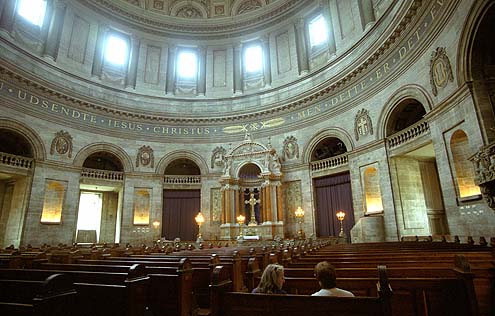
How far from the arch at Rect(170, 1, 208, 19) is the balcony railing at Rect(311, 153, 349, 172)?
16.3 m

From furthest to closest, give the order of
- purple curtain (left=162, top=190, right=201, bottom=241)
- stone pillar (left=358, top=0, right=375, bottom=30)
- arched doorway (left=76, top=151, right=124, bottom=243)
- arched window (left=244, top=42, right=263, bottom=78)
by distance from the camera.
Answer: arched window (left=244, top=42, right=263, bottom=78) < purple curtain (left=162, top=190, right=201, bottom=241) < arched doorway (left=76, top=151, right=124, bottom=243) < stone pillar (left=358, top=0, right=375, bottom=30)

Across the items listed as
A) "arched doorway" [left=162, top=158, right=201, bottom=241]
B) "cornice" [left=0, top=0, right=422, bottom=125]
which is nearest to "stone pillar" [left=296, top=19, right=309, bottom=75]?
"cornice" [left=0, top=0, right=422, bottom=125]

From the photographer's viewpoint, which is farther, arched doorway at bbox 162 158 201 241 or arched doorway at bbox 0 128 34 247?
arched doorway at bbox 162 158 201 241

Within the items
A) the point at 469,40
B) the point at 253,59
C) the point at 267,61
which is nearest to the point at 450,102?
the point at 469,40

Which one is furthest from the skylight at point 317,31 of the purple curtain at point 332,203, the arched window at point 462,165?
the arched window at point 462,165

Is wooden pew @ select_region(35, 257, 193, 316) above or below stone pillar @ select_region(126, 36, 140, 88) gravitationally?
below

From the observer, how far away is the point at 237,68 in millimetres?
24125

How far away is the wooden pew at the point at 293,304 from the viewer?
6.82ft

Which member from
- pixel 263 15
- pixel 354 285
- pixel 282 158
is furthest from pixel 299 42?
pixel 354 285

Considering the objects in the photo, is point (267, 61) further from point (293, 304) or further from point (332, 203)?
point (293, 304)

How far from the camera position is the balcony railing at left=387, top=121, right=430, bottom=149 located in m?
12.6

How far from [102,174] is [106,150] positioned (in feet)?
5.26

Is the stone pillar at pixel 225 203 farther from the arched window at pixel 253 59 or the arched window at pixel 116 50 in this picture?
the arched window at pixel 116 50

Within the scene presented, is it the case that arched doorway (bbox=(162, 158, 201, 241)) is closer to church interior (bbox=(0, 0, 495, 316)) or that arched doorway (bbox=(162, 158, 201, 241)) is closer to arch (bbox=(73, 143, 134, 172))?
church interior (bbox=(0, 0, 495, 316))
